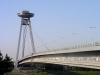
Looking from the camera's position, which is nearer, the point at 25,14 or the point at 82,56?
the point at 82,56

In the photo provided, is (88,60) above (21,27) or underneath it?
underneath

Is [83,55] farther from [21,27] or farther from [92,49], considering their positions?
[21,27]

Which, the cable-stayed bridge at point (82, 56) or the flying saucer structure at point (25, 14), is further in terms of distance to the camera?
the flying saucer structure at point (25, 14)

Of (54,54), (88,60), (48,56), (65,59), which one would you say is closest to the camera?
(88,60)

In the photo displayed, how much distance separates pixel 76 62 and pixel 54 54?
32.8 feet

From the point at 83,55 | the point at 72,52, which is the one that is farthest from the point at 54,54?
the point at 83,55

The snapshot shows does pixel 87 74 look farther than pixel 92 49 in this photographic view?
Yes

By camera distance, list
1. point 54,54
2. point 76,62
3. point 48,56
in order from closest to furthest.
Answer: point 76,62 < point 54,54 < point 48,56

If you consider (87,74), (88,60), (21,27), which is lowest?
(87,74)

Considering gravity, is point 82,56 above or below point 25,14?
below

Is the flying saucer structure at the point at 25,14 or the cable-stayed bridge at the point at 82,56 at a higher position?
the flying saucer structure at the point at 25,14

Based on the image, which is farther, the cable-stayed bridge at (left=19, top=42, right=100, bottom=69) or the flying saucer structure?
the flying saucer structure

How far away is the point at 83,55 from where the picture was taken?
26891mm

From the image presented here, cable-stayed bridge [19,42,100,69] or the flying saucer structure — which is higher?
the flying saucer structure
